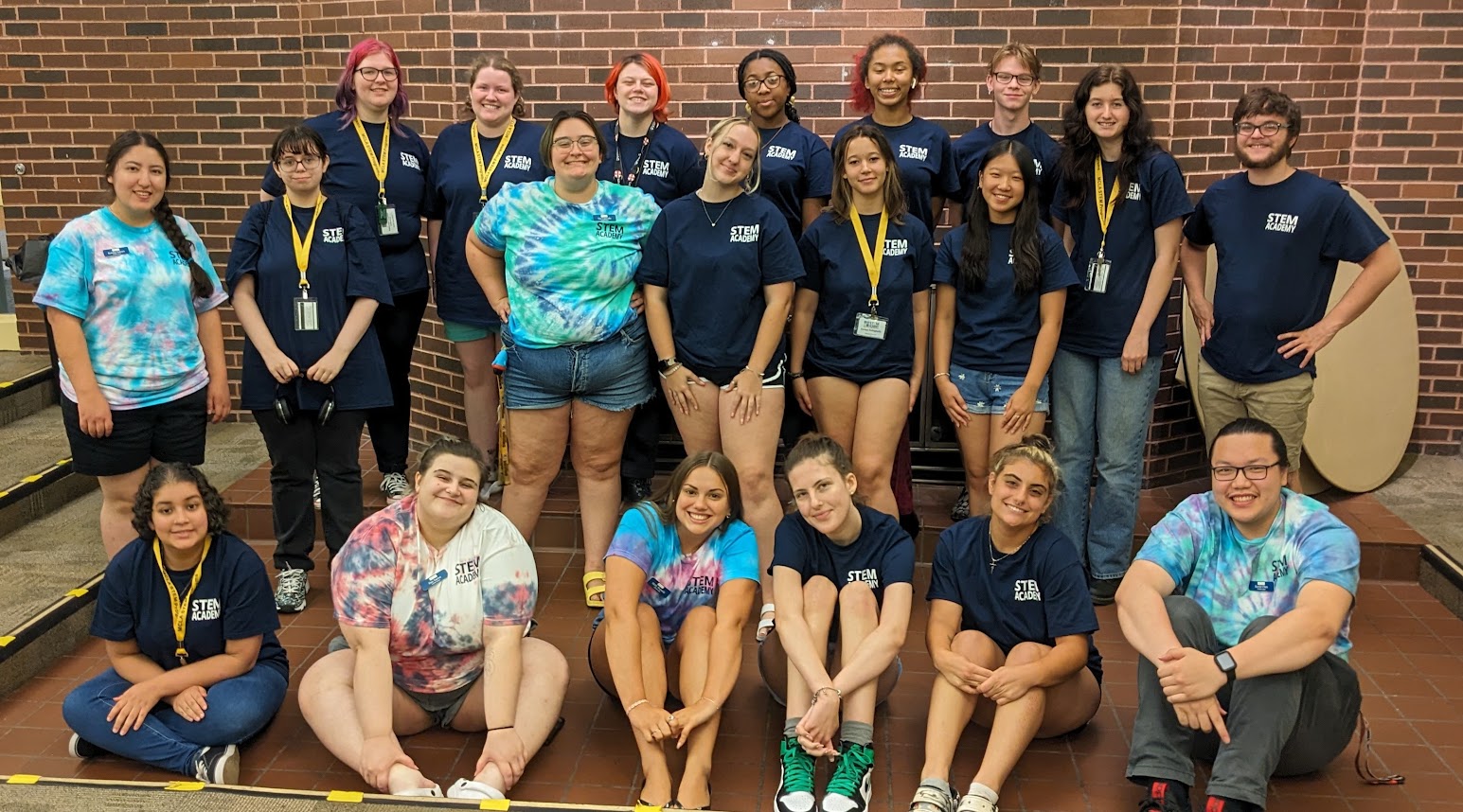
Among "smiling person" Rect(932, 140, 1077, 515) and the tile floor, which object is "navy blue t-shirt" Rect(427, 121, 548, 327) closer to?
the tile floor

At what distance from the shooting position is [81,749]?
405 cm

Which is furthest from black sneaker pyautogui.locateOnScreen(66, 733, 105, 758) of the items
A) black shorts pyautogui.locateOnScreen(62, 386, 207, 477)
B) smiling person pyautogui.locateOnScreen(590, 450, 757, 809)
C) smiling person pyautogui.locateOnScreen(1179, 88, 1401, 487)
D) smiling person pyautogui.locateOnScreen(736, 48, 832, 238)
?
smiling person pyautogui.locateOnScreen(1179, 88, 1401, 487)

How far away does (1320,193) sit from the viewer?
4785mm

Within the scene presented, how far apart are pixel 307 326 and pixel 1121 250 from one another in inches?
121

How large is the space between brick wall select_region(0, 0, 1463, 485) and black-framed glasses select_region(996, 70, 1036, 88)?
83 cm

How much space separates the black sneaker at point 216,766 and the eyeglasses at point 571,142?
7.45ft

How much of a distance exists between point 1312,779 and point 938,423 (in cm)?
265

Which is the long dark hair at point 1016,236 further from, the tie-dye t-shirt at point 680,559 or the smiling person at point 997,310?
the tie-dye t-shirt at point 680,559

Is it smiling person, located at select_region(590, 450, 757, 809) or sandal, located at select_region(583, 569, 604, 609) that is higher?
smiling person, located at select_region(590, 450, 757, 809)

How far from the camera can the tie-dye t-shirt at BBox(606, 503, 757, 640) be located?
13.6 ft

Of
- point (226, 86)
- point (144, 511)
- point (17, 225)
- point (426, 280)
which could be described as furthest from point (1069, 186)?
point (17, 225)

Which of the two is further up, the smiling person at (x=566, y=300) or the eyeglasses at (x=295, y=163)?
the eyeglasses at (x=295, y=163)

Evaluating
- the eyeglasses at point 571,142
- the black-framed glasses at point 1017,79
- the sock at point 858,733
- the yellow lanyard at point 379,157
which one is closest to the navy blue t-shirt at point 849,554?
the sock at point 858,733

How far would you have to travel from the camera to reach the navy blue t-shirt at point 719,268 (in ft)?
15.4
